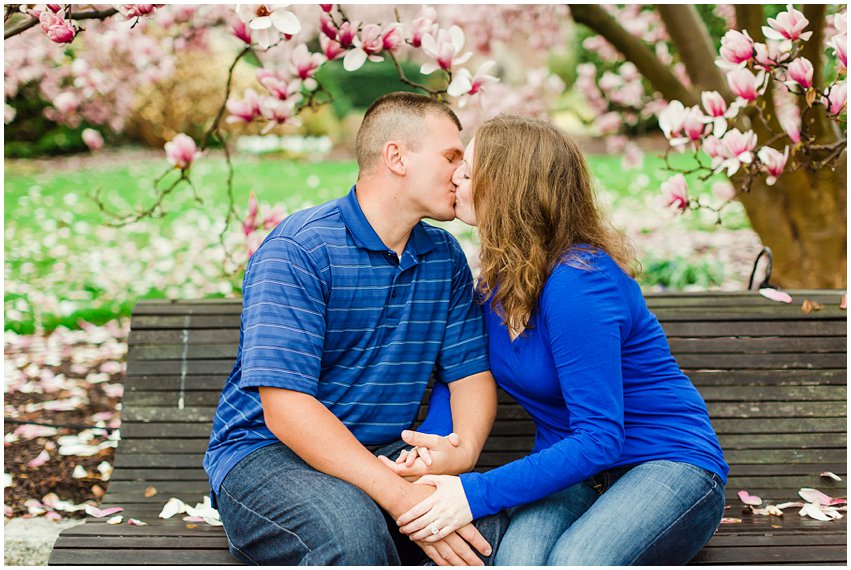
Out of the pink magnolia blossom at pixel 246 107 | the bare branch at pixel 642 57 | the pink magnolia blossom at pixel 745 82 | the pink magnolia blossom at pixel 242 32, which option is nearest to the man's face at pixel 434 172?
the pink magnolia blossom at pixel 242 32

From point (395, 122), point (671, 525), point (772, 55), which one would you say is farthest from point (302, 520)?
point (772, 55)

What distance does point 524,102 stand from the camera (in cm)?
695

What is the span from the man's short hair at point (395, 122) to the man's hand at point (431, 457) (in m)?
0.80

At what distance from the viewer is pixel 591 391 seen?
2.24 m

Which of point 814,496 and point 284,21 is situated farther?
point 814,496

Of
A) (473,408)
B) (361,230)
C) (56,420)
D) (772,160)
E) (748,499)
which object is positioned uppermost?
(772,160)

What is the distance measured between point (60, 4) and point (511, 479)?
1915 mm

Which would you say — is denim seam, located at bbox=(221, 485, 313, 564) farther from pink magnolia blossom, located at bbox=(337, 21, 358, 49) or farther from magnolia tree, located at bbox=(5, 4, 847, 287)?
pink magnolia blossom, located at bbox=(337, 21, 358, 49)

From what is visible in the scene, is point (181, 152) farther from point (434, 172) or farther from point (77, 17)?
point (434, 172)

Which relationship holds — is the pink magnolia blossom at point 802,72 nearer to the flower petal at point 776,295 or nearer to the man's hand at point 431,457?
the flower petal at point 776,295

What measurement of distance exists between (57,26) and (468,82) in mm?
1257

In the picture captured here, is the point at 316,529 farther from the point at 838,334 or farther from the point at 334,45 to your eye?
the point at 838,334

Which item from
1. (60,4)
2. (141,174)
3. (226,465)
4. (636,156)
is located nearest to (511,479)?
(226,465)

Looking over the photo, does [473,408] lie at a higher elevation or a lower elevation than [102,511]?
higher
